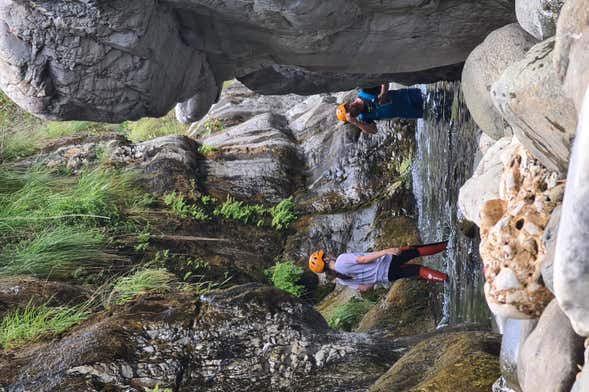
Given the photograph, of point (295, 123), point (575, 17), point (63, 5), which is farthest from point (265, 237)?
point (575, 17)

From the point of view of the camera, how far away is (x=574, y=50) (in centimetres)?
238

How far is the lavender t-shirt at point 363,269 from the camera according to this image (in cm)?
720

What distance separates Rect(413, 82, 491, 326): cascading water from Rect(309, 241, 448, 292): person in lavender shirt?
25 cm

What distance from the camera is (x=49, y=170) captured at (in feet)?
29.6

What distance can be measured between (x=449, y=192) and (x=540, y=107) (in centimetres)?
496

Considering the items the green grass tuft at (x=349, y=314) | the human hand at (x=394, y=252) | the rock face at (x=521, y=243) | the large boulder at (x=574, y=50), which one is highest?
the large boulder at (x=574, y=50)

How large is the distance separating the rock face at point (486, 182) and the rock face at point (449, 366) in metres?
0.92

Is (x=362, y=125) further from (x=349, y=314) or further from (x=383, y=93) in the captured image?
(x=349, y=314)

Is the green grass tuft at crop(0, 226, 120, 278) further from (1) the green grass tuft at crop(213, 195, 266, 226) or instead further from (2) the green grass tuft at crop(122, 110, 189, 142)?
(2) the green grass tuft at crop(122, 110, 189, 142)

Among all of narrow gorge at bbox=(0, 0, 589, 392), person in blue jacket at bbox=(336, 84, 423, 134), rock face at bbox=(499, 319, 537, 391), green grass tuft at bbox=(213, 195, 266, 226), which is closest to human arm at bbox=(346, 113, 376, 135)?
person in blue jacket at bbox=(336, 84, 423, 134)

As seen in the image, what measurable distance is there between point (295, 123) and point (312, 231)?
241 cm

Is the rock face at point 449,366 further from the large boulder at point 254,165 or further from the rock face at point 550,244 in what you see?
the large boulder at point 254,165

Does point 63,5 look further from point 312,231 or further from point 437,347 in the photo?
point 312,231

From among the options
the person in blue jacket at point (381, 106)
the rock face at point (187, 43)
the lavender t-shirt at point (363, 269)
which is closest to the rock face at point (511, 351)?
the rock face at point (187, 43)
